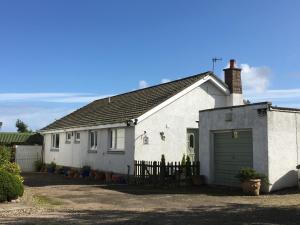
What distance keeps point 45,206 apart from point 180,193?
5.82 m

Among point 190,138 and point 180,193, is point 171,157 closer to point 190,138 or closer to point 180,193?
point 190,138

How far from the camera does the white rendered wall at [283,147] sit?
1738 cm

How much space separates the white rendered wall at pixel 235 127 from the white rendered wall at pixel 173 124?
117 inches

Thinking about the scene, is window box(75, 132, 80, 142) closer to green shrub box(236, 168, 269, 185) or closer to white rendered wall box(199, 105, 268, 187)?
white rendered wall box(199, 105, 268, 187)

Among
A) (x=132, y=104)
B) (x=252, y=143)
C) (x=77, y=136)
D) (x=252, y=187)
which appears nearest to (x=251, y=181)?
(x=252, y=187)

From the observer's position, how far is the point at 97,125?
2578 centimetres

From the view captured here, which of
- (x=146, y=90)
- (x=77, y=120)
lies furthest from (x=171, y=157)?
(x=77, y=120)

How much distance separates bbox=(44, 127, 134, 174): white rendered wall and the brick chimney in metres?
6.86

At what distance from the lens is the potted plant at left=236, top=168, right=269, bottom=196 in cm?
1664

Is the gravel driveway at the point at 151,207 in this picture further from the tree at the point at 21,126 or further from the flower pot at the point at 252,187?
the tree at the point at 21,126

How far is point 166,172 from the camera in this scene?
20734 mm

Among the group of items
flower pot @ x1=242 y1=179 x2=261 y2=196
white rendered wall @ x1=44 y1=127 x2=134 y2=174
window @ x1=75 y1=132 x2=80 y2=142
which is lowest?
flower pot @ x1=242 y1=179 x2=261 y2=196

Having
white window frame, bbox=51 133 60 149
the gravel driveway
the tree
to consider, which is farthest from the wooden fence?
the tree

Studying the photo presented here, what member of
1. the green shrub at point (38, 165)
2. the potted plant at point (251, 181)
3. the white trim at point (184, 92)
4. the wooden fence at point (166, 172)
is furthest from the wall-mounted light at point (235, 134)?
the green shrub at point (38, 165)
